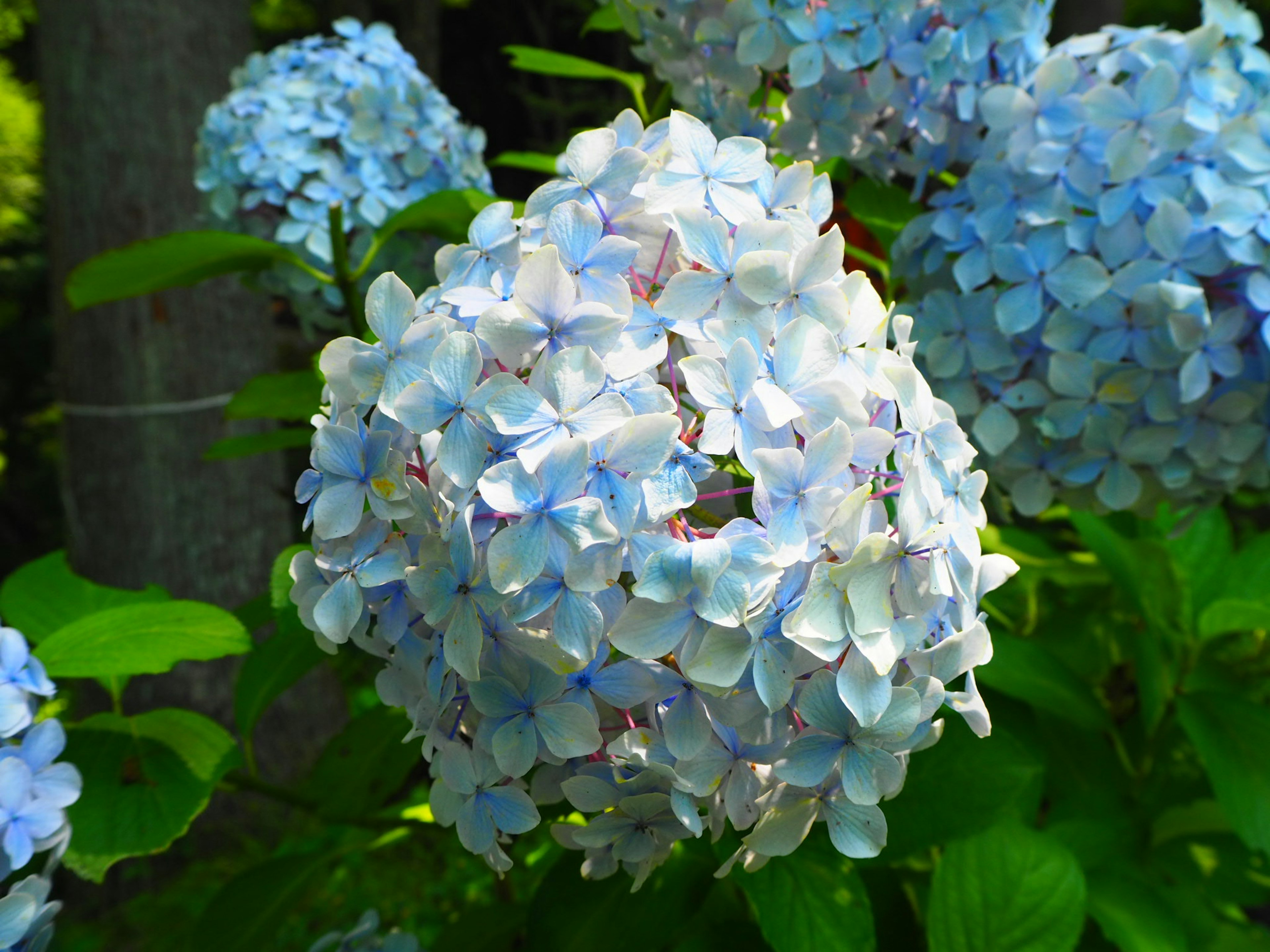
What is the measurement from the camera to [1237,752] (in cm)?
84

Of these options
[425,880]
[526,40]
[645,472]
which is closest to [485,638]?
[645,472]

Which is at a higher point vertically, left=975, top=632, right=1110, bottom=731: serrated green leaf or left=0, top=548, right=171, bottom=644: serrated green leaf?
left=0, top=548, right=171, bottom=644: serrated green leaf

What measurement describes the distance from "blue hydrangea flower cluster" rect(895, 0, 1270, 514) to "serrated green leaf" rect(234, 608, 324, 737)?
21.9 inches

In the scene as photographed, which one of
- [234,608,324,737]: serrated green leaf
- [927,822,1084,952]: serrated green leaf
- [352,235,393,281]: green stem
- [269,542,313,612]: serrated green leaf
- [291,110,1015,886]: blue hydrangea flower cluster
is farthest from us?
[352,235,393,281]: green stem

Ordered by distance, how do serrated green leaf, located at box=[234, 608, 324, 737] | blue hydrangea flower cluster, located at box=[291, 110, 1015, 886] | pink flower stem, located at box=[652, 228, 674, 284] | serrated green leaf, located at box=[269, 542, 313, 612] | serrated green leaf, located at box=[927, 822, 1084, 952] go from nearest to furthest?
1. blue hydrangea flower cluster, located at box=[291, 110, 1015, 886]
2. pink flower stem, located at box=[652, 228, 674, 284]
3. serrated green leaf, located at box=[269, 542, 313, 612]
4. serrated green leaf, located at box=[927, 822, 1084, 952]
5. serrated green leaf, located at box=[234, 608, 324, 737]

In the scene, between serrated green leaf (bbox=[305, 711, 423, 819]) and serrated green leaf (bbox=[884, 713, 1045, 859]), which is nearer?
serrated green leaf (bbox=[884, 713, 1045, 859])

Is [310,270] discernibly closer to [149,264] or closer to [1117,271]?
[149,264]

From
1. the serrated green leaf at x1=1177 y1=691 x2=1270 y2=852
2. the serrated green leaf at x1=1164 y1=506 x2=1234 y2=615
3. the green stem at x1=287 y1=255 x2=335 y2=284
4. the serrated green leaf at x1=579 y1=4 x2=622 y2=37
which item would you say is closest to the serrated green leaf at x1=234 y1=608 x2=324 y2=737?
the green stem at x1=287 y1=255 x2=335 y2=284

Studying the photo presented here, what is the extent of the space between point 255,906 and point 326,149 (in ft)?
2.47

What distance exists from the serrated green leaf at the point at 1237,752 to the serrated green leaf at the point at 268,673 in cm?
77

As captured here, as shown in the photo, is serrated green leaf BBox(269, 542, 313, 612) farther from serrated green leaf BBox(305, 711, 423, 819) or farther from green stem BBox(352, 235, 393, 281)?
green stem BBox(352, 235, 393, 281)

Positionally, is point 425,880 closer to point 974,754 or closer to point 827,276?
point 974,754

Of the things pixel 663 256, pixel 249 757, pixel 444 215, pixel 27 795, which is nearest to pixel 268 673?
pixel 249 757

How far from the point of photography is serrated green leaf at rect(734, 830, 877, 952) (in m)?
0.54
